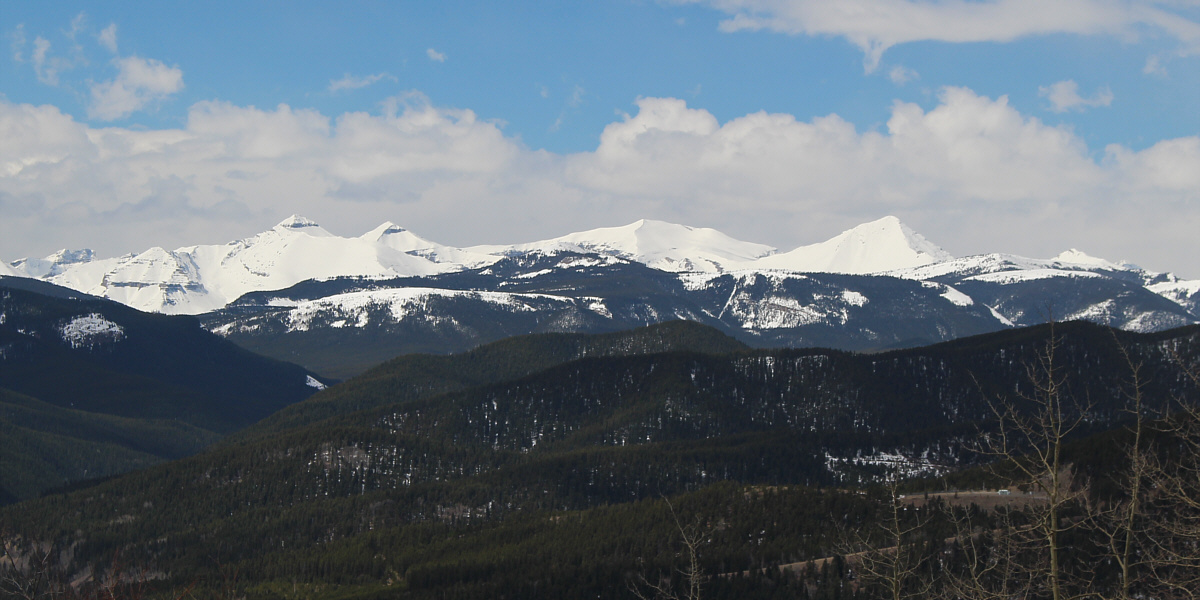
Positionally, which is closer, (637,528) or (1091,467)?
(1091,467)

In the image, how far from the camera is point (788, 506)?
17912 cm

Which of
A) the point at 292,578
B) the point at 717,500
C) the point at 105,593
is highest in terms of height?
the point at 105,593

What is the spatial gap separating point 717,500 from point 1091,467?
59420 millimetres

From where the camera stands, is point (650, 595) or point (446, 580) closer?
point (650, 595)

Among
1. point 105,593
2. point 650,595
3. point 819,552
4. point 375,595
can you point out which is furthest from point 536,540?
point 105,593

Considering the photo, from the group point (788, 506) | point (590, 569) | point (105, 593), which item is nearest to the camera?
point (105, 593)

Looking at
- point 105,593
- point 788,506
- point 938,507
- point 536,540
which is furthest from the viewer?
point 536,540

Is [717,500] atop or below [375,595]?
atop

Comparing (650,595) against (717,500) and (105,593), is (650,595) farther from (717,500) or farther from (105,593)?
(105,593)

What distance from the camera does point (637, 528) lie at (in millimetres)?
188875

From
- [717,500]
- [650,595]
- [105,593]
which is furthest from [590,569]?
[105,593]

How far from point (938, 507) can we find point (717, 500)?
1746 inches

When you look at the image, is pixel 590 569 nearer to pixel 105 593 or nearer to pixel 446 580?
pixel 446 580

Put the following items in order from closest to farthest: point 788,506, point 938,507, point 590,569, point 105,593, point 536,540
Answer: point 105,593
point 938,507
point 590,569
point 788,506
point 536,540
